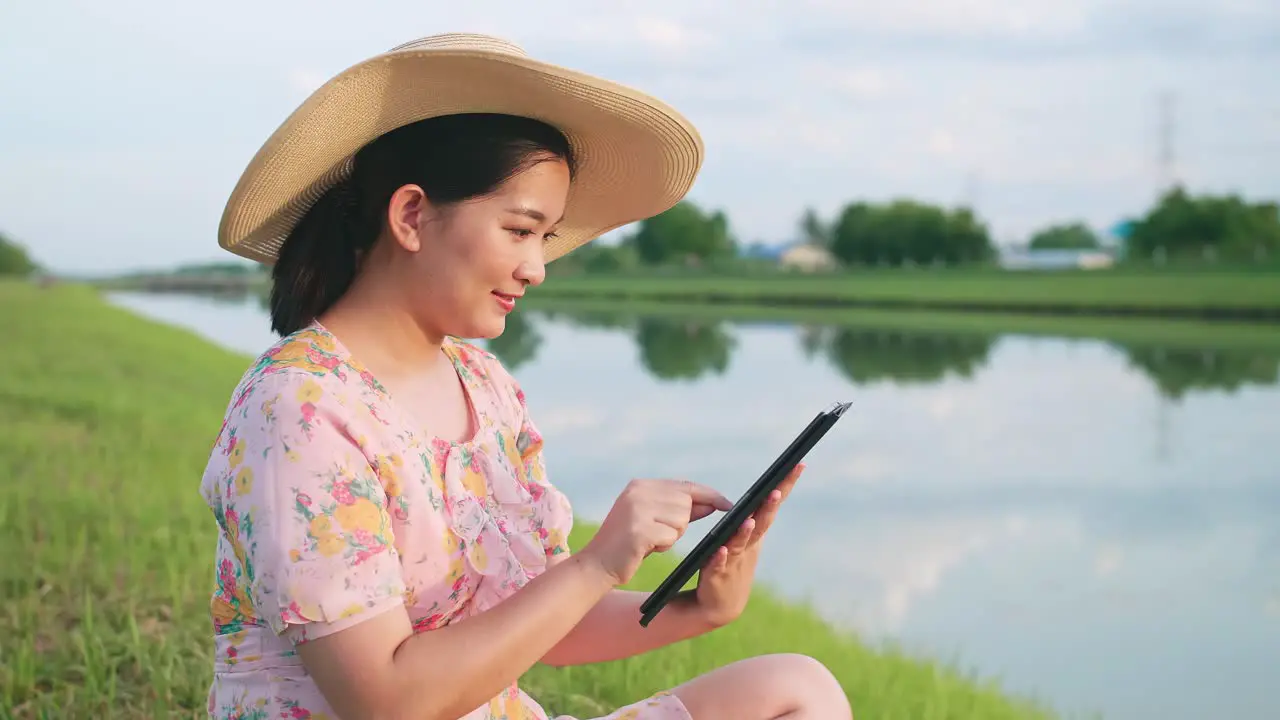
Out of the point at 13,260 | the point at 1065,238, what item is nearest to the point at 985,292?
the point at 1065,238

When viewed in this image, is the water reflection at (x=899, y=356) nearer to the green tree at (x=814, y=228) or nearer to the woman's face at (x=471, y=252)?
the woman's face at (x=471, y=252)

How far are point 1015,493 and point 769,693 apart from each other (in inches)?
268

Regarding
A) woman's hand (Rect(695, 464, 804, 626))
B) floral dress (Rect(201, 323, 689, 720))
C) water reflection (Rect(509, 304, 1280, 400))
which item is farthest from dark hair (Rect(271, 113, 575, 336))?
water reflection (Rect(509, 304, 1280, 400))

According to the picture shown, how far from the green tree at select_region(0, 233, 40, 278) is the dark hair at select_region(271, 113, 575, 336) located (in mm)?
84764

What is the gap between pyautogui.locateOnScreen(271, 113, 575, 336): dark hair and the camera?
4.64ft

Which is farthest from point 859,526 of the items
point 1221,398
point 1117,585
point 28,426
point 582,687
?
point 1221,398

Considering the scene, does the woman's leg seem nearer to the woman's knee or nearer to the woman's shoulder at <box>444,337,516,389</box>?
the woman's knee

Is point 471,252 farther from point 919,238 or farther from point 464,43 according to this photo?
point 919,238

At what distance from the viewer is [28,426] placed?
21.3ft

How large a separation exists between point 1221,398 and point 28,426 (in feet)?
37.5

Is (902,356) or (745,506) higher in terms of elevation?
(745,506)

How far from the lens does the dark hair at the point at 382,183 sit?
1.41 m

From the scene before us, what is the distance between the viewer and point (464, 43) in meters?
1.45

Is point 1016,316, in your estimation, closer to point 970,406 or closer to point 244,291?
point 970,406
